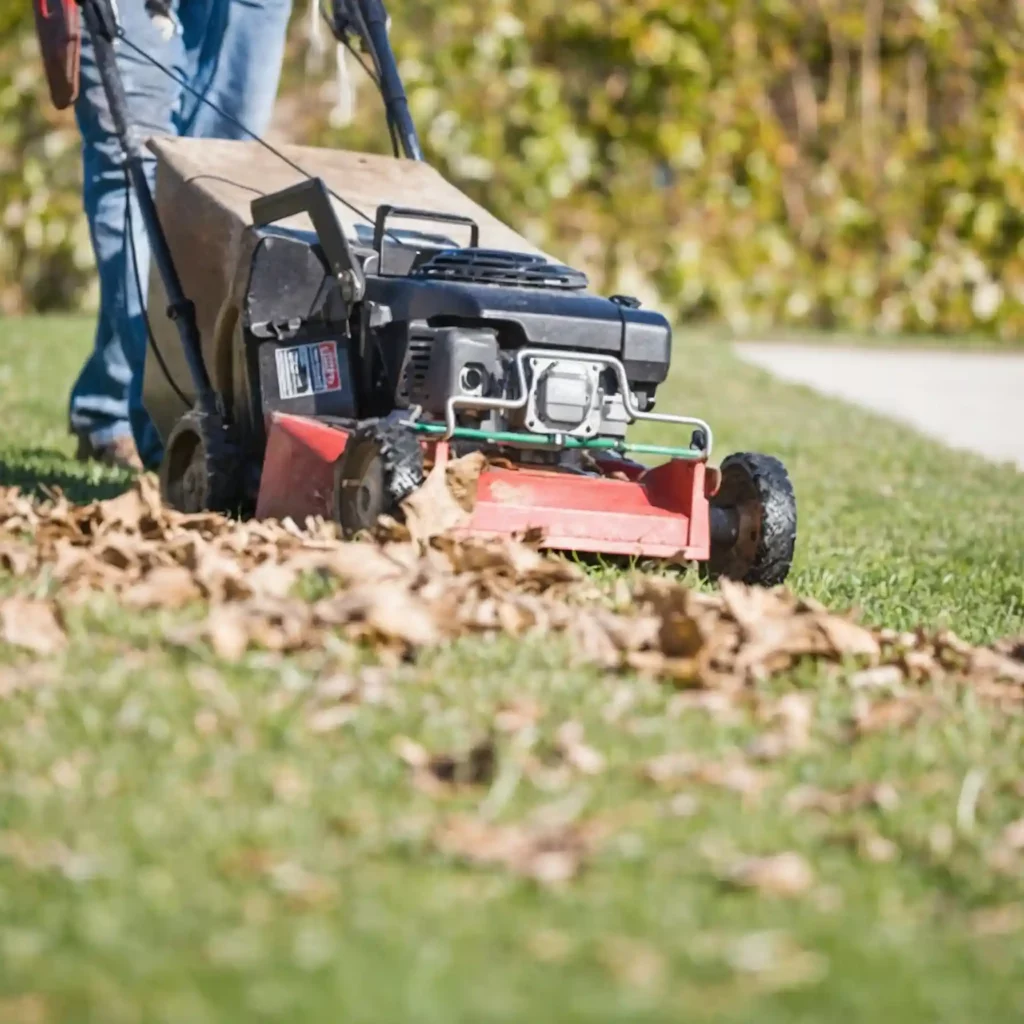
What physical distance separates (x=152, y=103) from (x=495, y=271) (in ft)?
4.92

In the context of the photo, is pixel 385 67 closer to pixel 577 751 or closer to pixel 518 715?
pixel 518 715

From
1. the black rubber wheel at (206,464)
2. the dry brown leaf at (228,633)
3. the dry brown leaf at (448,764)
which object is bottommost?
the black rubber wheel at (206,464)

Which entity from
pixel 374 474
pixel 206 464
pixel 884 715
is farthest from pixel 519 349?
pixel 884 715

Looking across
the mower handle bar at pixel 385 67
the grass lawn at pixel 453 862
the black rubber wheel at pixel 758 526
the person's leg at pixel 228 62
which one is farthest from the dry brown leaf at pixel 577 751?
the person's leg at pixel 228 62

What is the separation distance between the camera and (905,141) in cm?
1137

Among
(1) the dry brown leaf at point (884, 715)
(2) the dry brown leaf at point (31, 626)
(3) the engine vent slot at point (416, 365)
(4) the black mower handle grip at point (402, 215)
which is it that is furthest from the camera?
(4) the black mower handle grip at point (402, 215)

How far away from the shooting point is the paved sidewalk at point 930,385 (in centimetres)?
789

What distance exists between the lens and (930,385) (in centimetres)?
938

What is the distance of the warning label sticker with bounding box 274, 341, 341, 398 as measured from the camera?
411 centimetres

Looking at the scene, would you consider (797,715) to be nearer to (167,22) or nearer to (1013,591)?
(1013,591)

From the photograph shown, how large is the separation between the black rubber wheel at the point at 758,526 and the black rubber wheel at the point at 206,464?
1006mm

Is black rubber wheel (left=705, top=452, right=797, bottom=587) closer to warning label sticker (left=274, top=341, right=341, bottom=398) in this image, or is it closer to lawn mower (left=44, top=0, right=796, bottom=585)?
lawn mower (left=44, top=0, right=796, bottom=585)

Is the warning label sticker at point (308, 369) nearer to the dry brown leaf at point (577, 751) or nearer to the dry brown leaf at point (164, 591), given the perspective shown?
the dry brown leaf at point (164, 591)

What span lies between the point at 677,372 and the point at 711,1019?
23.0 feet
